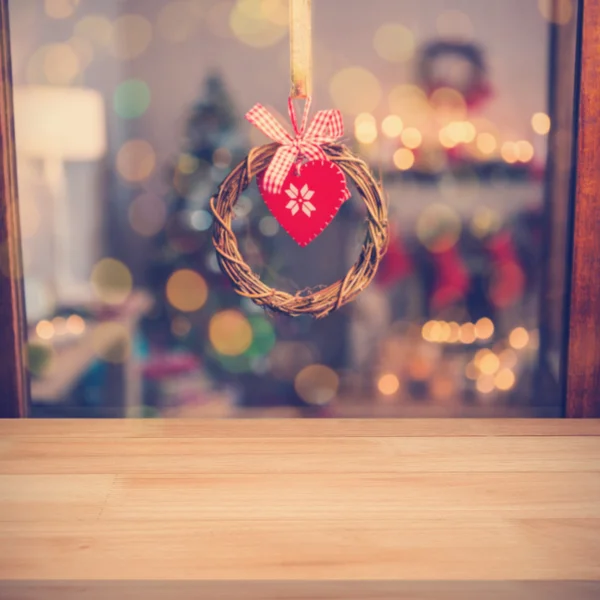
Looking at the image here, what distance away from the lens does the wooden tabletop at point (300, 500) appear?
2.99ft

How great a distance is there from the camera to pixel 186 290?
158 centimetres

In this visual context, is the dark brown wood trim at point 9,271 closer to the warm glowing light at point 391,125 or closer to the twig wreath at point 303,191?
the twig wreath at point 303,191

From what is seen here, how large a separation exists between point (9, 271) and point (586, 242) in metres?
1.43

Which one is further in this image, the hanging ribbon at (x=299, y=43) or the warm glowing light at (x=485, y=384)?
the warm glowing light at (x=485, y=384)

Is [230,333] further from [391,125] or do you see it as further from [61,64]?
[61,64]

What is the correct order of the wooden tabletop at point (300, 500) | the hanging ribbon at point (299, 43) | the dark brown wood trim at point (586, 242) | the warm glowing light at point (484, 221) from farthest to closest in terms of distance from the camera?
the warm glowing light at point (484, 221) → the dark brown wood trim at point (586, 242) → the hanging ribbon at point (299, 43) → the wooden tabletop at point (300, 500)

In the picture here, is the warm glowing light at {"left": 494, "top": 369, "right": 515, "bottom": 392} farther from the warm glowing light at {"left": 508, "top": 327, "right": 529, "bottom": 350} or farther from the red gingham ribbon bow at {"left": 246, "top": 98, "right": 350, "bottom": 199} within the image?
the red gingham ribbon bow at {"left": 246, "top": 98, "right": 350, "bottom": 199}

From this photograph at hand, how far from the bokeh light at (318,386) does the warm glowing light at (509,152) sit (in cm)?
70

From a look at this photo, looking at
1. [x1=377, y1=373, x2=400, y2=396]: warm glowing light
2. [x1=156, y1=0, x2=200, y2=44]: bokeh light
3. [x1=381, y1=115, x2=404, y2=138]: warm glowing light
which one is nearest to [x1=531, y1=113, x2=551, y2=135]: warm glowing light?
[x1=381, y1=115, x2=404, y2=138]: warm glowing light

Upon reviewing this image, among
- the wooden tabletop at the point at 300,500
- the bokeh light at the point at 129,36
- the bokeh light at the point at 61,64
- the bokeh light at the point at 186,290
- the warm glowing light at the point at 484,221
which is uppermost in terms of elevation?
the bokeh light at the point at 129,36

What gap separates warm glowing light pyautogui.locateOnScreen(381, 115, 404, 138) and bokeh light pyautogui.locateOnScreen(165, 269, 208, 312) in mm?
596

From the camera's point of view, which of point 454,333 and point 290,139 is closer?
point 290,139

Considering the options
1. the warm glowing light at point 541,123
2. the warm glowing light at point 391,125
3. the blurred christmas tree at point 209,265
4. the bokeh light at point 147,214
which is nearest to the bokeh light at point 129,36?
the blurred christmas tree at point 209,265

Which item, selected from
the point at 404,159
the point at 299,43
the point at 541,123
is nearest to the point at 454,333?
the point at 404,159
